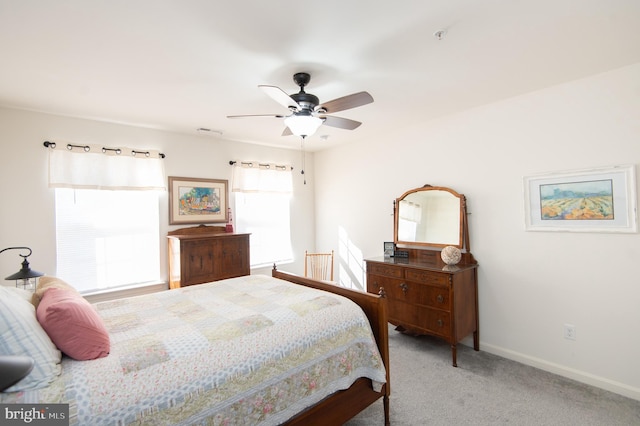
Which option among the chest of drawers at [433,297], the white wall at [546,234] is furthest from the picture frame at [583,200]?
the chest of drawers at [433,297]

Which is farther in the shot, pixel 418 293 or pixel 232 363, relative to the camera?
pixel 418 293

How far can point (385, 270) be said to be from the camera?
3.48 m

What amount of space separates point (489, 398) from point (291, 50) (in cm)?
296

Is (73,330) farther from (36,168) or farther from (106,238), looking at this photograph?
(36,168)

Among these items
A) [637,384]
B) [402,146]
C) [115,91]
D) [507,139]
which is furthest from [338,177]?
[637,384]

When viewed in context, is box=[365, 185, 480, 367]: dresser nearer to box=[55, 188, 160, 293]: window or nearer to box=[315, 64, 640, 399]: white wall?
box=[315, 64, 640, 399]: white wall

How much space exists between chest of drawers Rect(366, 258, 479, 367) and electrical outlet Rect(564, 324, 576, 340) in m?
0.74

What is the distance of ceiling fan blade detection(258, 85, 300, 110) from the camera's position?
196 cm

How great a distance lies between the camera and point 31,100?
276 cm

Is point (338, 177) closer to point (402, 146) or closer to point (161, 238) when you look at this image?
point (402, 146)

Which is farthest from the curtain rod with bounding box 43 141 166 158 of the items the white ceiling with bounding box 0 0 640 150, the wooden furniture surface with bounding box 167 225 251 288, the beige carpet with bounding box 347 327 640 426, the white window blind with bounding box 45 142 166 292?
the beige carpet with bounding box 347 327 640 426

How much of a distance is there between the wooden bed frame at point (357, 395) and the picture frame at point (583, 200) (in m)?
1.82

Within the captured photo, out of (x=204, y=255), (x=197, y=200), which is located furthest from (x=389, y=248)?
(x=197, y=200)

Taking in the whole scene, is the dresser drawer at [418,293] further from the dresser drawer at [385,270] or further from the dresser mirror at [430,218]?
the dresser mirror at [430,218]
